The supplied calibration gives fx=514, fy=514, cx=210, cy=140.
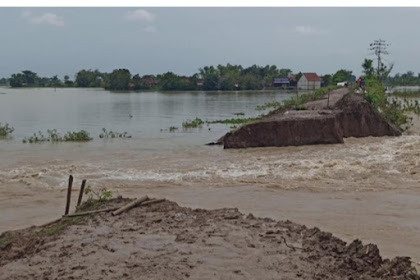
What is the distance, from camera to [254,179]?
13.2 m

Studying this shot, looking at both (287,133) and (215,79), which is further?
(215,79)

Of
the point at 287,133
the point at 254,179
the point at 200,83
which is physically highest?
the point at 200,83

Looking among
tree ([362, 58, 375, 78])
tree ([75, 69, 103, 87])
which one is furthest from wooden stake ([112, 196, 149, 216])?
tree ([75, 69, 103, 87])

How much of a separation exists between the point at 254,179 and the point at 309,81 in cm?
8814

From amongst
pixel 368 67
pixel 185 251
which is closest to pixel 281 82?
pixel 368 67

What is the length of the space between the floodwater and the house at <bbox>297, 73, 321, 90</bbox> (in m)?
77.0

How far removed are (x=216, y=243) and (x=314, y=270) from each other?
139 cm

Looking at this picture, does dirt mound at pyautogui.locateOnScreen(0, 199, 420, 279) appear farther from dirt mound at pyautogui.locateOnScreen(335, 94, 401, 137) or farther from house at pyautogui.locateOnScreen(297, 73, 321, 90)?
house at pyautogui.locateOnScreen(297, 73, 321, 90)

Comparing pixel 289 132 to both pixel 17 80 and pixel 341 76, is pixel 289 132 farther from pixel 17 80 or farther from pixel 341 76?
pixel 17 80

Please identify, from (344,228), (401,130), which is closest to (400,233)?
(344,228)

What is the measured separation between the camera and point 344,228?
8.91 meters

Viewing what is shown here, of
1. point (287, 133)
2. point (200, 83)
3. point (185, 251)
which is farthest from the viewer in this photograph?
point (200, 83)

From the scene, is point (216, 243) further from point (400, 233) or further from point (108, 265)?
point (400, 233)

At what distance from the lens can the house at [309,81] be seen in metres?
97.1
